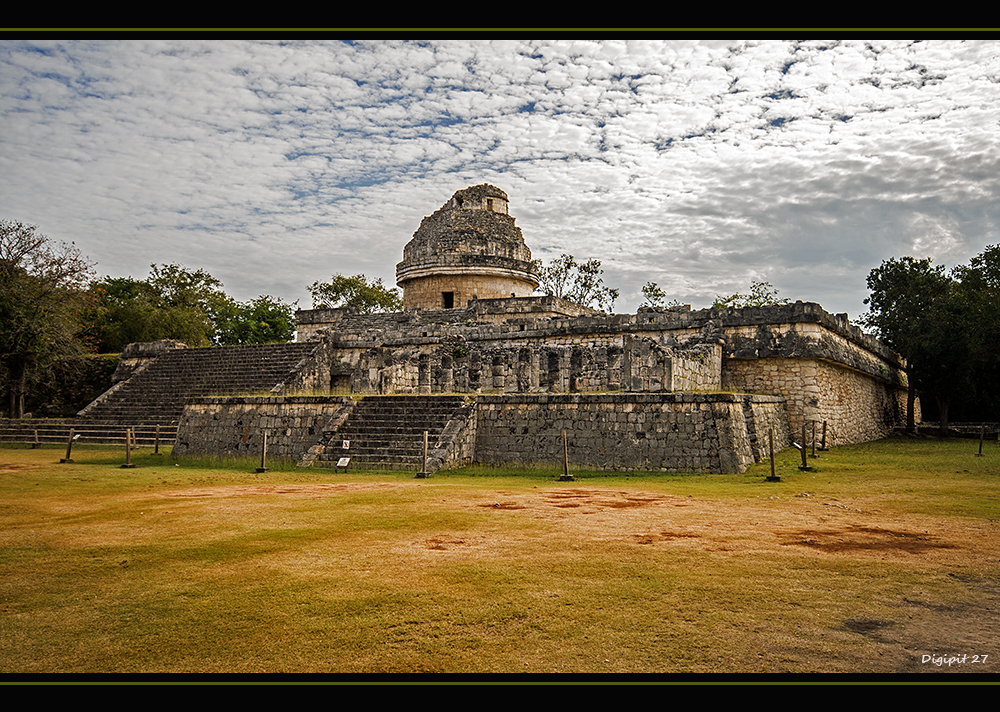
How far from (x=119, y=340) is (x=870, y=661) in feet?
111

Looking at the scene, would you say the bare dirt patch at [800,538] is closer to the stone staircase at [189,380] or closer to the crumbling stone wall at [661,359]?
the crumbling stone wall at [661,359]

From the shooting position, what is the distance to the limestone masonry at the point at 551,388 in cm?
1204

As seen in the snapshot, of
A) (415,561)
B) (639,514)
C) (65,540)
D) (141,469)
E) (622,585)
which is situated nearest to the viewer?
(622,585)

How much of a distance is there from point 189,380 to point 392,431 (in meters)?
11.2

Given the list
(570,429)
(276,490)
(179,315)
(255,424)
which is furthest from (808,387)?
(179,315)

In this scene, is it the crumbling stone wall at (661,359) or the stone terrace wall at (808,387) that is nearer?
the crumbling stone wall at (661,359)

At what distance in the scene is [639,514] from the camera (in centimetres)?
748

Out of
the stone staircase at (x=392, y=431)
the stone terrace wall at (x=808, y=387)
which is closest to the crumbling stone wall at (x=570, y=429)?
the stone staircase at (x=392, y=431)

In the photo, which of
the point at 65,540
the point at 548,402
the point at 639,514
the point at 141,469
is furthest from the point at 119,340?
the point at 639,514

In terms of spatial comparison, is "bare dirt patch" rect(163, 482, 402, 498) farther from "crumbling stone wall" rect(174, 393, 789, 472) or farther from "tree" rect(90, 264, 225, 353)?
"tree" rect(90, 264, 225, 353)

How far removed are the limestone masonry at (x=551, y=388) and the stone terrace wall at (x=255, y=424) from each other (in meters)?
0.03

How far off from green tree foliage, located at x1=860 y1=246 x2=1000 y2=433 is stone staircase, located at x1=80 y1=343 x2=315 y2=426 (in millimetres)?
20764

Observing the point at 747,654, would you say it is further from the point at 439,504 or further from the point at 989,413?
the point at 989,413

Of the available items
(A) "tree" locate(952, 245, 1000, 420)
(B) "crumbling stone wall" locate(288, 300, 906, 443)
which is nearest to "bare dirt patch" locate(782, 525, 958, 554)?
(B) "crumbling stone wall" locate(288, 300, 906, 443)
